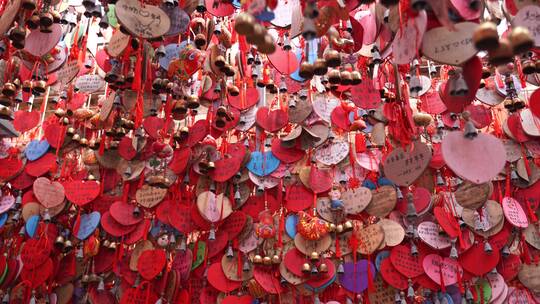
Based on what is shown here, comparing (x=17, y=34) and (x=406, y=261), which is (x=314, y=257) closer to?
(x=406, y=261)

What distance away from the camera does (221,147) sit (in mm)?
2592

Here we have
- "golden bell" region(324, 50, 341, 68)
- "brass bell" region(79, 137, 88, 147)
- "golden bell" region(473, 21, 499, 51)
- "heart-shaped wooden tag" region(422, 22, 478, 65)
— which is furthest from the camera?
→ "brass bell" region(79, 137, 88, 147)

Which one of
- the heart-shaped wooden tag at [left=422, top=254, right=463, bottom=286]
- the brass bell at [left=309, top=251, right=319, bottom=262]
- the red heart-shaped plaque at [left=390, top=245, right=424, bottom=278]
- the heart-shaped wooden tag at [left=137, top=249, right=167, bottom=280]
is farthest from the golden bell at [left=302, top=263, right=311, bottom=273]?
the heart-shaped wooden tag at [left=137, top=249, right=167, bottom=280]

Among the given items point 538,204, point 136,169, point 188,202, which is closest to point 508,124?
point 538,204

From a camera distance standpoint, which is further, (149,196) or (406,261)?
(149,196)

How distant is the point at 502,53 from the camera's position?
3.13 ft

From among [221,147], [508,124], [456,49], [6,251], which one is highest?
[456,49]

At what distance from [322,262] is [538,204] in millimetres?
1054

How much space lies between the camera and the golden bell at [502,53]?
0.95 m

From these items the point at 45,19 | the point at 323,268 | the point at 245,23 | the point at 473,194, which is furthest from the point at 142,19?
the point at 473,194

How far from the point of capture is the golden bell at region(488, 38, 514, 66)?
3.10 ft

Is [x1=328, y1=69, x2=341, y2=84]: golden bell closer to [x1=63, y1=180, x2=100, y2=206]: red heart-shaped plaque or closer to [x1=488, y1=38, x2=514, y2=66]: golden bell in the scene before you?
[x1=488, y1=38, x2=514, y2=66]: golden bell

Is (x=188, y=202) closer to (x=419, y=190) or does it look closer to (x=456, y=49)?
(x=419, y=190)

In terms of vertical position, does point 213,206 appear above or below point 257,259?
above
